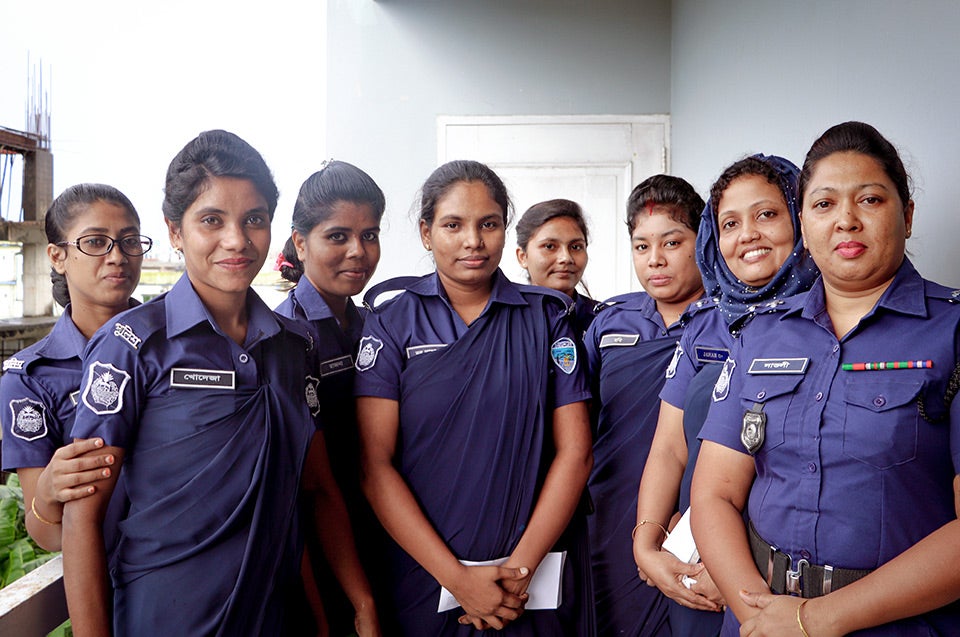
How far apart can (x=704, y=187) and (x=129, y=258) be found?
2541 millimetres

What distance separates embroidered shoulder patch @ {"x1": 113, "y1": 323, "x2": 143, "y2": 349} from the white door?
127 inches

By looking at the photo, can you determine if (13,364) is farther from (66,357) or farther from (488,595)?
(488,595)

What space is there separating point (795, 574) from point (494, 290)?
88 cm

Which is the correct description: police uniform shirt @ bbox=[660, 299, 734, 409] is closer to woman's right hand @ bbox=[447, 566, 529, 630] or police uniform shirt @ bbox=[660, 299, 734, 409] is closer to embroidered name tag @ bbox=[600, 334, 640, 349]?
embroidered name tag @ bbox=[600, 334, 640, 349]

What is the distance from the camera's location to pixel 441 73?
4340 mm

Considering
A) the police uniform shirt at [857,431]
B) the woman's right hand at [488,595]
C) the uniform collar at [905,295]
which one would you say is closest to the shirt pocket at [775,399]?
the police uniform shirt at [857,431]

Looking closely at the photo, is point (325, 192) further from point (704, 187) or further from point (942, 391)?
point (704, 187)

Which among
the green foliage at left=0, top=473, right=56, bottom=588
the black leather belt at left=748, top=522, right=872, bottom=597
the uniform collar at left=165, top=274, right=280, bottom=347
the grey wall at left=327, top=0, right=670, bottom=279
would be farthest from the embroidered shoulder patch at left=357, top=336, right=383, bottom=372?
the grey wall at left=327, top=0, right=670, bottom=279

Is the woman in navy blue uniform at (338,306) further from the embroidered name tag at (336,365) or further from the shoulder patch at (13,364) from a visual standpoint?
the shoulder patch at (13,364)

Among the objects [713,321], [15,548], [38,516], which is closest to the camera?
[38,516]

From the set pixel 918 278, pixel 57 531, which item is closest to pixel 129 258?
pixel 57 531

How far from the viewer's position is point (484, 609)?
1514mm

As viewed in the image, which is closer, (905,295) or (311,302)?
(905,295)

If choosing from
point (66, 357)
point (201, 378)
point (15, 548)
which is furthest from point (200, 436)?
point (15, 548)
